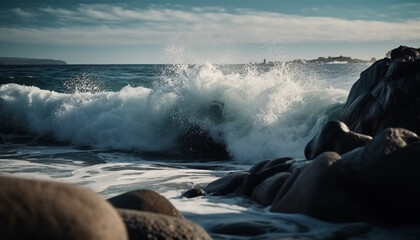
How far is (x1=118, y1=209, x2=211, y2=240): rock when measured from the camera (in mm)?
2199

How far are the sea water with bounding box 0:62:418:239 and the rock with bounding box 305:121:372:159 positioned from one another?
113 cm

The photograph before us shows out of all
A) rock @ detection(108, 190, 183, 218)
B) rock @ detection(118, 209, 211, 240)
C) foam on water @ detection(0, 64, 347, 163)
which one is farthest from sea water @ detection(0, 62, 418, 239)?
rock @ detection(118, 209, 211, 240)

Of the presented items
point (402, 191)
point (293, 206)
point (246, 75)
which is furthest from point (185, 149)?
point (402, 191)

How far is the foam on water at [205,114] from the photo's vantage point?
9367mm

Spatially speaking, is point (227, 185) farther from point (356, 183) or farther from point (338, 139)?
point (356, 183)

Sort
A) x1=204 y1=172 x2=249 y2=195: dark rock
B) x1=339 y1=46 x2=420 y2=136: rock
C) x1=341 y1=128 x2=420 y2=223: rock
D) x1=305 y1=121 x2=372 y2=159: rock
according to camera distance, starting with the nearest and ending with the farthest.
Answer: x1=341 y1=128 x2=420 y2=223: rock → x1=305 y1=121 x2=372 y2=159: rock → x1=204 y1=172 x2=249 y2=195: dark rock → x1=339 y1=46 x2=420 y2=136: rock

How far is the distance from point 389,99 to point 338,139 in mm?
1612

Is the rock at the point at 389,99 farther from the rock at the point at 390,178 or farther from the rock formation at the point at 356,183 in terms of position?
the rock at the point at 390,178

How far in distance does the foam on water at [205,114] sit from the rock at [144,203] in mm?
5499

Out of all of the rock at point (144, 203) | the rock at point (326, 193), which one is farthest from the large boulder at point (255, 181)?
the rock at point (144, 203)

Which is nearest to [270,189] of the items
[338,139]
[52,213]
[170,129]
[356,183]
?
[338,139]

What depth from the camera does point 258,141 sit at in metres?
9.14

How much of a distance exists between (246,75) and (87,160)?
17.6ft

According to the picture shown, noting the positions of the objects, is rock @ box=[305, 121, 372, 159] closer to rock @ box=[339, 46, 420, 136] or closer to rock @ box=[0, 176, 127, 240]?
rock @ box=[339, 46, 420, 136]
